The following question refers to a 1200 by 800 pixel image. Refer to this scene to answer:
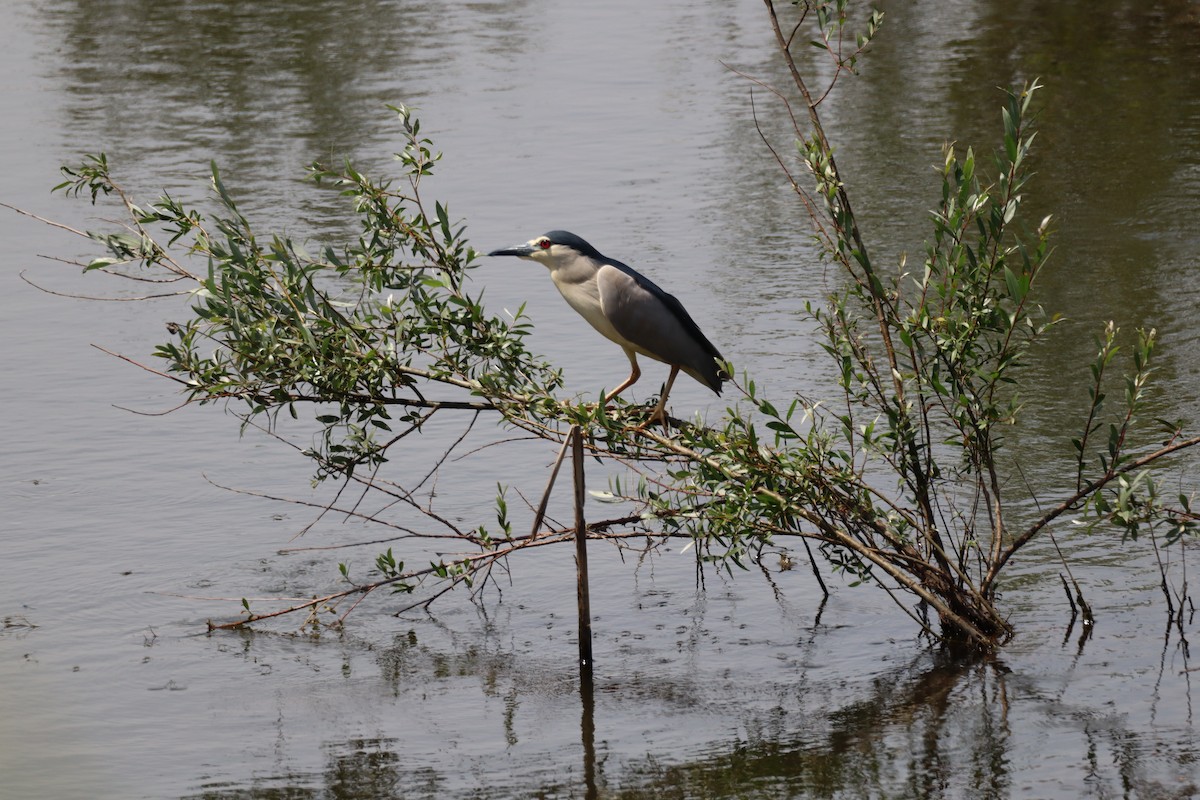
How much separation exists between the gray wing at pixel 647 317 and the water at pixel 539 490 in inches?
48.9

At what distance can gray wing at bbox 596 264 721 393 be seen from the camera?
21.4 feet

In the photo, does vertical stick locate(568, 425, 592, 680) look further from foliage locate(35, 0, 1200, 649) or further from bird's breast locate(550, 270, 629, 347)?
bird's breast locate(550, 270, 629, 347)

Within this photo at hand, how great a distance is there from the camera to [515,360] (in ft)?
20.8

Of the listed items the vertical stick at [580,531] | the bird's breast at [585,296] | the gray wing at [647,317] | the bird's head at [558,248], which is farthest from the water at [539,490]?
the bird's head at [558,248]

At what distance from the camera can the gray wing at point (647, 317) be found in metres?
6.54

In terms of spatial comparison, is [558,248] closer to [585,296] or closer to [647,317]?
[585,296]

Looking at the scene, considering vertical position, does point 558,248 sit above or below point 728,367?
above

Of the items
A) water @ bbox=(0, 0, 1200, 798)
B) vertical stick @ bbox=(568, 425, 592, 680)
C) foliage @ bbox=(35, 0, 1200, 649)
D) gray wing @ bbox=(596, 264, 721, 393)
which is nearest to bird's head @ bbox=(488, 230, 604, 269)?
gray wing @ bbox=(596, 264, 721, 393)

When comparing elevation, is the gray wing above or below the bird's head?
below

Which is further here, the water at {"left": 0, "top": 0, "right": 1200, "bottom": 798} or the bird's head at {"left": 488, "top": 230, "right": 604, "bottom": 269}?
the bird's head at {"left": 488, "top": 230, "right": 604, "bottom": 269}

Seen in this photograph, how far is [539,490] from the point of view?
8586 millimetres

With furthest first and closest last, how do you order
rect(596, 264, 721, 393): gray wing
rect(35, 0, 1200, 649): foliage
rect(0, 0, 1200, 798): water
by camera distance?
1. rect(596, 264, 721, 393): gray wing
2. rect(35, 0, 1200, 649): foliage
3. rect(0, 0, 1200, 798): water

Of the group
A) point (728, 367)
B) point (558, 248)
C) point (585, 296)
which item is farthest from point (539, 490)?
point (728, 367)

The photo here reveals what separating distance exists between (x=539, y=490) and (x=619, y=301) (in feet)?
7.46
